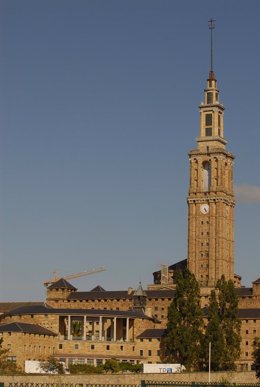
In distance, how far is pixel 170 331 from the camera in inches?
4988

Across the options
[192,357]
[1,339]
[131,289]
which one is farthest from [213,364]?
[131,289]

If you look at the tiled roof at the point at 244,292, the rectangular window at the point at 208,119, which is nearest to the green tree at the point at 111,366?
the tiled roof at the point at 244,292

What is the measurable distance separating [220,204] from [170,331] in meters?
44.6

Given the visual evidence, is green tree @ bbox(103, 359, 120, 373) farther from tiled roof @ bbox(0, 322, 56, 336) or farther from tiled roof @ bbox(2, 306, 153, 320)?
tiled roof @ bbox(2, 306, 153, 320)

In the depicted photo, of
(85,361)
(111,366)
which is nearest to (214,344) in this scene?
(111,366)

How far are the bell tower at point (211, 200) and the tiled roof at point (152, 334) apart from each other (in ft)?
73.2

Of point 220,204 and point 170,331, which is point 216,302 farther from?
point 220,204

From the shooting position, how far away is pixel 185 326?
126312 millimetres

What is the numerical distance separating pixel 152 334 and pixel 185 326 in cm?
1647

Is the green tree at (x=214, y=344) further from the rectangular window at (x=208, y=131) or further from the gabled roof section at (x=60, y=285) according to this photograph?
the rectangular window at (x=208, y=131)

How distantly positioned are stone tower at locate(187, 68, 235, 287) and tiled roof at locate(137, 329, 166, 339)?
22124 mm

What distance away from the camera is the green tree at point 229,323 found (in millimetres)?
120938

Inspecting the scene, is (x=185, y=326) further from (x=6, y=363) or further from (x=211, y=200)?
(x=211, y=200)

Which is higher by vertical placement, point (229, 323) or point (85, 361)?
point (229, 323)
